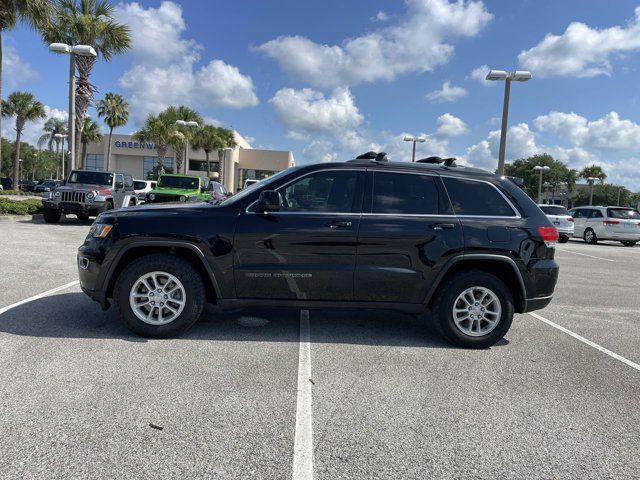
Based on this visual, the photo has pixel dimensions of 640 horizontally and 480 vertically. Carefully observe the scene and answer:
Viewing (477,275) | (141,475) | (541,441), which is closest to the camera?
(141,475)

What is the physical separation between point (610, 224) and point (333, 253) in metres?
19.8

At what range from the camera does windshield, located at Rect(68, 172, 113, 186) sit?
16.0m

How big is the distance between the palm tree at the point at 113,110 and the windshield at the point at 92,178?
105ft

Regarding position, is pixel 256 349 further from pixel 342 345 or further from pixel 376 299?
pixel 376 299

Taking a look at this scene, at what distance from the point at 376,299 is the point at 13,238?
10.3 m

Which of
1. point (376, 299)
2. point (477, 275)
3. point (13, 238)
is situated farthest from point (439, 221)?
point (13, 238)

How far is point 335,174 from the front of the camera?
15.8 ft

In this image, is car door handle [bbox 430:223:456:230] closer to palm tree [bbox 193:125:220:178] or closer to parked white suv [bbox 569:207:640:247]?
parked white suv [bbox 569:207:640:247]

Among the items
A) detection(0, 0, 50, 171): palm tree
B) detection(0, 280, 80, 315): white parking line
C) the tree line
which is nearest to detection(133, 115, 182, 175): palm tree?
the tree line

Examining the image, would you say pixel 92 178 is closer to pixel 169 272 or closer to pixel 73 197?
pixel 73 197

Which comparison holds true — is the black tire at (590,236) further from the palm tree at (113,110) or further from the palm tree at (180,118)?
the palm tree at (113,110)

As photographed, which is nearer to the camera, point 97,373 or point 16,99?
point 97,373

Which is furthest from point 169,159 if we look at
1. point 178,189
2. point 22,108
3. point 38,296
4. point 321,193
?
point 321,193

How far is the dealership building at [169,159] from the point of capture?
56438 millimetres
